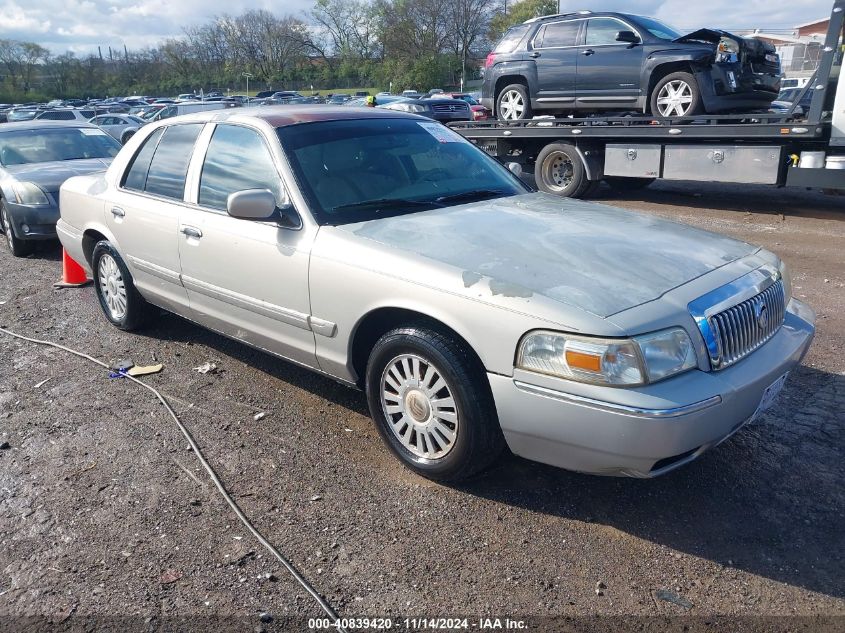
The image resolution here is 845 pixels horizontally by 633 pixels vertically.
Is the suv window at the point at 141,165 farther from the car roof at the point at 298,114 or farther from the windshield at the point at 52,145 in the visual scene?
the windshield at the point at 52,145

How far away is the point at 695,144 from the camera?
1026cm

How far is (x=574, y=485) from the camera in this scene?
3365 mm

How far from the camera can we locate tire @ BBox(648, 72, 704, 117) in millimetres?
10117

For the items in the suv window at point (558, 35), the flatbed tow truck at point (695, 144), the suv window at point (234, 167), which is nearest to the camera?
the suv window at point (234, 167)

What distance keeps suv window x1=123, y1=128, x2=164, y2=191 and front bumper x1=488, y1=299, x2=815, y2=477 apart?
10.8 ft

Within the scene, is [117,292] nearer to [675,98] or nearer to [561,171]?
[675,98]

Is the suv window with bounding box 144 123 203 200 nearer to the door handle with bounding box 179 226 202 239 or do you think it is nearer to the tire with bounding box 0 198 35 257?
the door handle with bounding box 179 226 202 239

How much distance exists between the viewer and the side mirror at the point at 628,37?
10.5 m

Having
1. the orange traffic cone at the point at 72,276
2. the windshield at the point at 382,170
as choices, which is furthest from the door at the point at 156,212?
the orange traffic cone at the point at 72,276

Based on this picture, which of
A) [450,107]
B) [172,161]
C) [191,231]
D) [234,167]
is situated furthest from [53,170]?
[450,107]

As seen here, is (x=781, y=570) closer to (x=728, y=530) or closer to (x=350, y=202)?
(x=728, y=530)

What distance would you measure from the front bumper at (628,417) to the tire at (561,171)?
8926mm

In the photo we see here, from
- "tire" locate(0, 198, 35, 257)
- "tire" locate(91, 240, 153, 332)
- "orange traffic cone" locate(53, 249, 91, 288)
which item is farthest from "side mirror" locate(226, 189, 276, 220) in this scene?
"tire" locate(0, 198, 35, 257)

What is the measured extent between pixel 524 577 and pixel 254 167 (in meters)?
2.67
